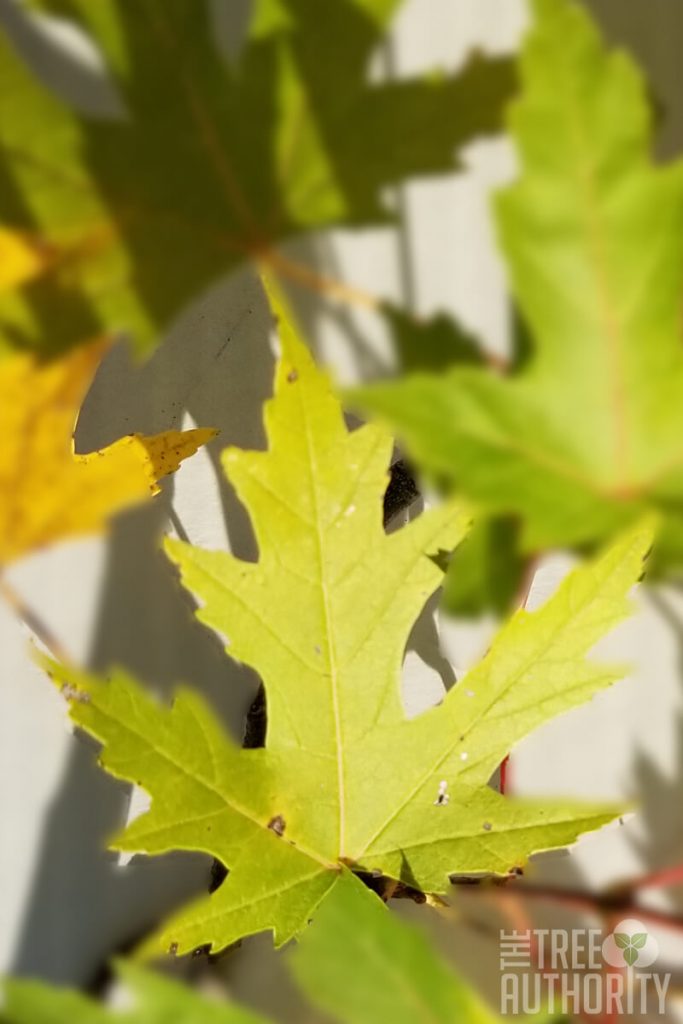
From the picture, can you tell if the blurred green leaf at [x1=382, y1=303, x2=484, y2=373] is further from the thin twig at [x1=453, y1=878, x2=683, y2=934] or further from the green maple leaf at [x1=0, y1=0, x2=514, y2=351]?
the thin twig at [x1=453, y1=878, x2=683, y2=934]

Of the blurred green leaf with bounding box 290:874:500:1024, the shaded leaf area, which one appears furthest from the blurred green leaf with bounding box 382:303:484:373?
the blurred green leaf with bounding box 290:874:500:1024

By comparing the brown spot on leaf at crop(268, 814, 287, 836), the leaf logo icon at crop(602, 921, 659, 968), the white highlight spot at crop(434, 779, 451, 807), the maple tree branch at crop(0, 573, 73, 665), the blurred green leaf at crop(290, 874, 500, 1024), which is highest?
the maple tree branch at crop(0, 573, 73, 665)

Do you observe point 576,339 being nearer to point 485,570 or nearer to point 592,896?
point 485,570

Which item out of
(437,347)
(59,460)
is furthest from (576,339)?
(59,460)

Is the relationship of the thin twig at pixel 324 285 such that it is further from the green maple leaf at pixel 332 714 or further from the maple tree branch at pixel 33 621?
the maple tree branch at pixel 33 621

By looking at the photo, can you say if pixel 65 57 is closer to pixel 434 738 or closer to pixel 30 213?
pixel 30 213

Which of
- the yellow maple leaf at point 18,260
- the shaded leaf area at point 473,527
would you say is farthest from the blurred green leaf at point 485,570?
the yellow maple leaf at point 18,260

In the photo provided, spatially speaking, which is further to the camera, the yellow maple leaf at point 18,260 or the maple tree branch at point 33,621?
the maple tree branch at point 33,621
